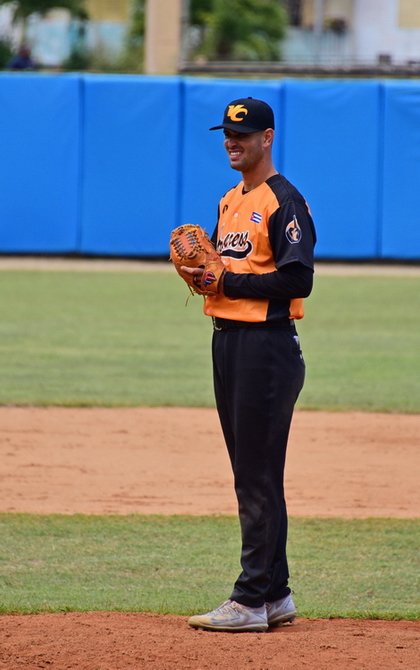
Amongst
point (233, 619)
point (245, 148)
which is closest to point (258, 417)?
point (233, 619)

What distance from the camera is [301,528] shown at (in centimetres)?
515

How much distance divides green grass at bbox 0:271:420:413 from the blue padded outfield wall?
2268 millimetres

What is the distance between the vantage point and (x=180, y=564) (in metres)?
4.59

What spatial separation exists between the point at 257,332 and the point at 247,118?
77 cm

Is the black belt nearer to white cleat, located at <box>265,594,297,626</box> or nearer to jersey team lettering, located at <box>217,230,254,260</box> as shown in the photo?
jersey team lettering, located at <box>217,230,254,260</box>

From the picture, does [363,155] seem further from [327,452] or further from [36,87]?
[327,452]

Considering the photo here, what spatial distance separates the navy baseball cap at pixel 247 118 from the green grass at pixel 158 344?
4919 mm

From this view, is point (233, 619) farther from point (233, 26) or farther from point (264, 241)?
point (233, 26)

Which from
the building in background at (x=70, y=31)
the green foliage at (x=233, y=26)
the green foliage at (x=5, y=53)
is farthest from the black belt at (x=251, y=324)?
the green foliage at (x=233, y=26)

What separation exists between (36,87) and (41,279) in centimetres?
393

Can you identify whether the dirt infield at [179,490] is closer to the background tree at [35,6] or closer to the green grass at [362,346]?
the green grass at [362,346]

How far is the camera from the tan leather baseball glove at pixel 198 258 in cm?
347

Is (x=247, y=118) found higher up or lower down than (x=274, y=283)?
higher up

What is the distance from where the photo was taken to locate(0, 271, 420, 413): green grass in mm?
8492
